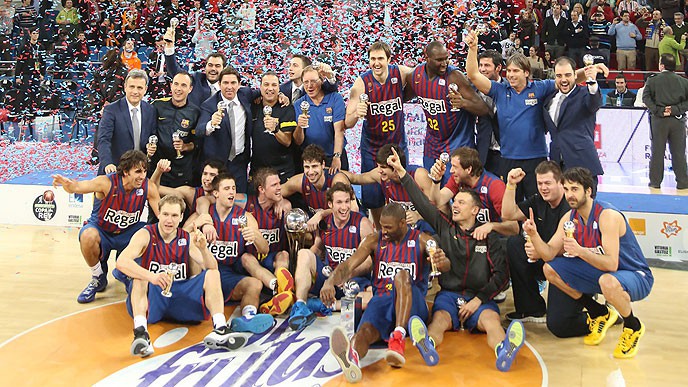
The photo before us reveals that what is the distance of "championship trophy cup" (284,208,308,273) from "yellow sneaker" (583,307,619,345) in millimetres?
2373

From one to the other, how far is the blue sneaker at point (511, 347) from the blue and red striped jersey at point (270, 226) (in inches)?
88.8

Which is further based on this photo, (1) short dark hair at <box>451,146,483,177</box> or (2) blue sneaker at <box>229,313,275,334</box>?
(1) short dark hair at <box>451,146,483,177</box>

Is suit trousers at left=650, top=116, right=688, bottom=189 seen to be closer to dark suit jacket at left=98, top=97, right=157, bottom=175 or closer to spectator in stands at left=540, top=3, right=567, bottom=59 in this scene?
spectator in stands at left=540, top=3, right=567, bottom=59

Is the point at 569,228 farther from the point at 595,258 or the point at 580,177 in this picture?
the point at 580,177

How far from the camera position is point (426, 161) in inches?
288

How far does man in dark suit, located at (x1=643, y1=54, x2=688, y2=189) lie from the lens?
9742 millimetres

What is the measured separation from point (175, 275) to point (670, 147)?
22.8 feet

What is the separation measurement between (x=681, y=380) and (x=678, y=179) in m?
5.39

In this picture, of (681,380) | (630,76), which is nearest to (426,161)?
(681,380)

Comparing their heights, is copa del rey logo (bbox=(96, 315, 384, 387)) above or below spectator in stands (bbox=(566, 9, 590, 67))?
below

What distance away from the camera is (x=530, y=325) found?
6.15 metres

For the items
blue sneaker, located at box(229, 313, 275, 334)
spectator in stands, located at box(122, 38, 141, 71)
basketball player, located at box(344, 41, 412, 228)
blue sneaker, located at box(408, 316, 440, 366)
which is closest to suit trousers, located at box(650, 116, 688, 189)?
basketball player, located at box(344, 41, 412, 228)

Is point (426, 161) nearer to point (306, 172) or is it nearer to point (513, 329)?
point (306, 172)

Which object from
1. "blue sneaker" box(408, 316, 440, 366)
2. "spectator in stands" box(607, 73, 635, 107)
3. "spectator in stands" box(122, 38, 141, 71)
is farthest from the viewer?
"spectator in stands" box(122, 38, 141, 71)
